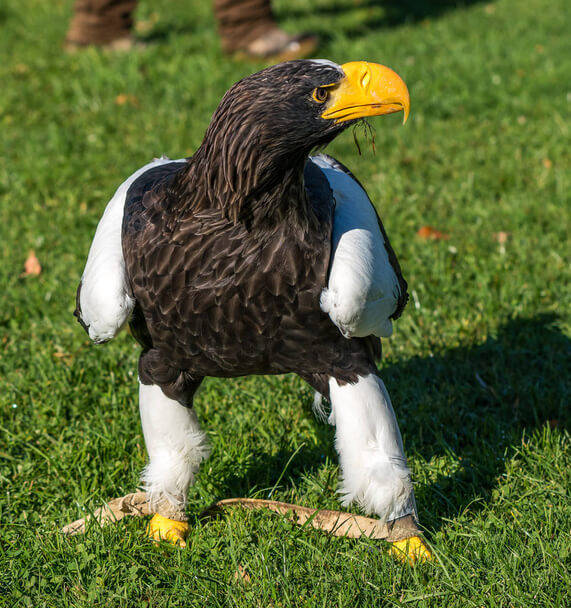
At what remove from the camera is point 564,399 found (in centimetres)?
376

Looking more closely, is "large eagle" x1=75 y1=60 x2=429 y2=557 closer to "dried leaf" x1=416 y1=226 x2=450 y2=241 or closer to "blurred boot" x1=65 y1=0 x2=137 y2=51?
"dried leaf" x1=416 y1=226 x2=450 y2=241

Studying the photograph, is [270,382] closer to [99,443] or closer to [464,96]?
[99,443]

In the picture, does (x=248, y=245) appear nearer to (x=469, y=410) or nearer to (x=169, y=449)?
(x=169, y=449)

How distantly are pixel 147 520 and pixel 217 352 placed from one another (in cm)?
94

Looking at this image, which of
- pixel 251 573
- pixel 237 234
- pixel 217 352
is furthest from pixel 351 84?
pixel 251 573

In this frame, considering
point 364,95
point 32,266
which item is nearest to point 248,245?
point 364,95

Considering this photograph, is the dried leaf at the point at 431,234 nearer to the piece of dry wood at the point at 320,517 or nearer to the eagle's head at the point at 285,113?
the piece of dry wood at the point at 320,517

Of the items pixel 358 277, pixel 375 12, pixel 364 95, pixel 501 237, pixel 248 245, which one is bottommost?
pixel 375 12

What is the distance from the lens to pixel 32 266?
5.06 m

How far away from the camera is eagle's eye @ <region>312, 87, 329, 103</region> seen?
237 centimetres

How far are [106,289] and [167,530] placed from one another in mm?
1039

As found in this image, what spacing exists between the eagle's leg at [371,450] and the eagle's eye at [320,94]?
3.13ft

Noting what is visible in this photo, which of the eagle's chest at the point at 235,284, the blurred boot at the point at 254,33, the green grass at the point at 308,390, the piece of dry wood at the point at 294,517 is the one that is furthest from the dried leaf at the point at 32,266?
the blurred boot at the point at 254,33

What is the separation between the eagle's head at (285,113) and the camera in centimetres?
235
